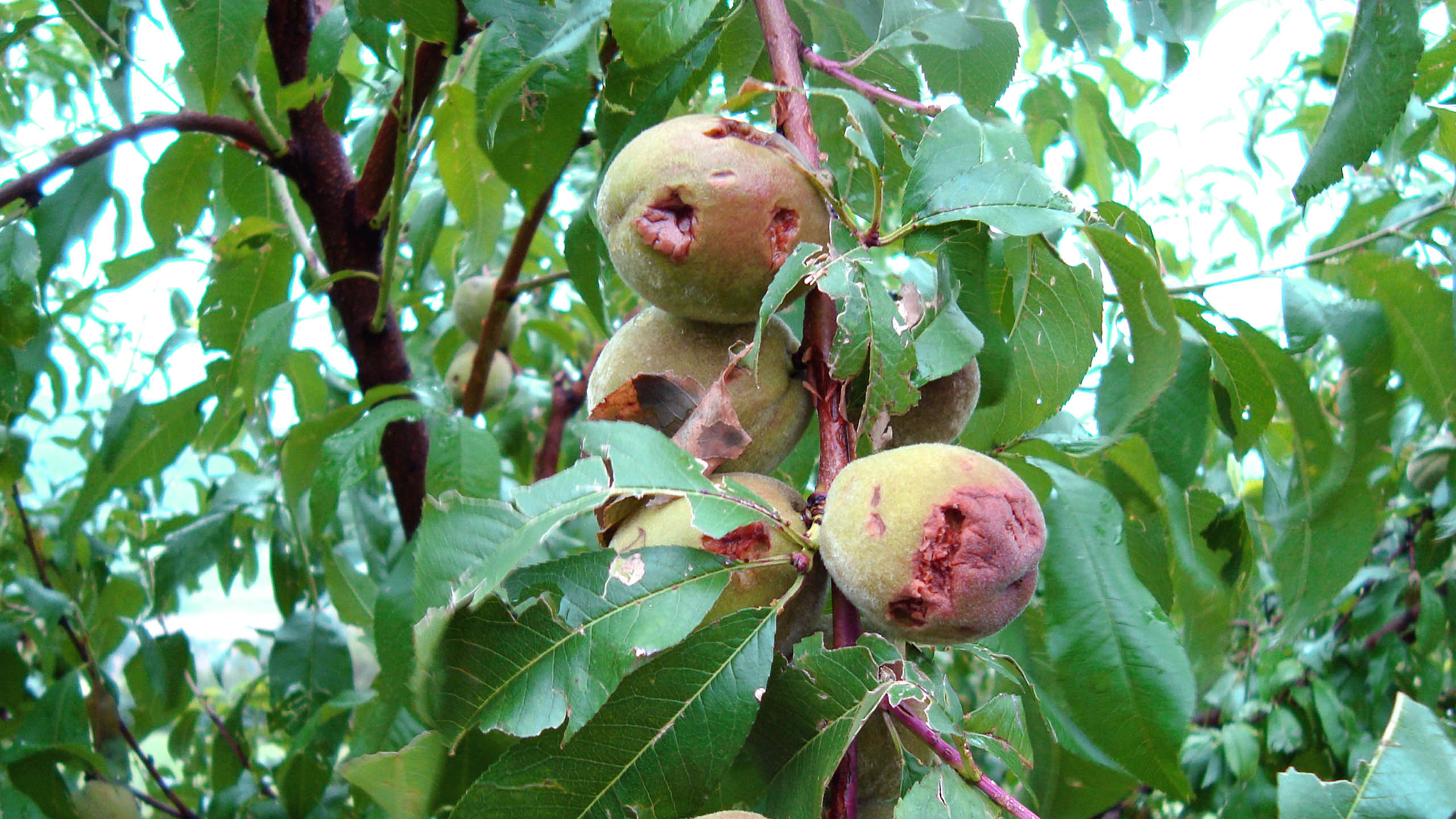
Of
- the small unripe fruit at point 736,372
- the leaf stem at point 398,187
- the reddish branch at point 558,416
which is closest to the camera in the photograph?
the small unripe fruit at point 736,372

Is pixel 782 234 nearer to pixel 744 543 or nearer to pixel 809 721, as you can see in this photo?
pixel 744 543

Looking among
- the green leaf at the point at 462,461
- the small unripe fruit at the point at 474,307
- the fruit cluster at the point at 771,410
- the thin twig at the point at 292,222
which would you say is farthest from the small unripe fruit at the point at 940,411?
the small unripe fruit at the point at 474,307

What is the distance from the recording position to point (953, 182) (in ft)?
2.32

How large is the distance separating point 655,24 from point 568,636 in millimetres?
481

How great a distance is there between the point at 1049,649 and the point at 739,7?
2.20 feet

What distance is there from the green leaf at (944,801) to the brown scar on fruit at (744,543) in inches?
7.3

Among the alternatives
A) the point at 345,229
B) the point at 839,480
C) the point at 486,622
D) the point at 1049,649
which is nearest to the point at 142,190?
the point at 345,229

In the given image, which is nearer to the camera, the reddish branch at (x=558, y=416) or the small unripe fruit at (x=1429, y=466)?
the small unripe fruit at (x=1429, y=466)

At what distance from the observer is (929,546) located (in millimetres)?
618

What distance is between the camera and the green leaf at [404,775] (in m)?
0.68

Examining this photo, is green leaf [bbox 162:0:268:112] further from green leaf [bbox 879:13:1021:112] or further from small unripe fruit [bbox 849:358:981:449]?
small unripe fruit [bbox 849:358:981:449]

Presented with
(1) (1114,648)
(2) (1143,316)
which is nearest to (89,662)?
(1) (1114,648)

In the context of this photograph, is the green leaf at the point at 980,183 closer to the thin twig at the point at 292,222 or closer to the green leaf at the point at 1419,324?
the green leaf at the point at 1419,324

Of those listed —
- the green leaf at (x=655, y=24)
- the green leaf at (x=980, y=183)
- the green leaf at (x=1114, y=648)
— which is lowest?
the green leaf at (x=1114, y=648)
